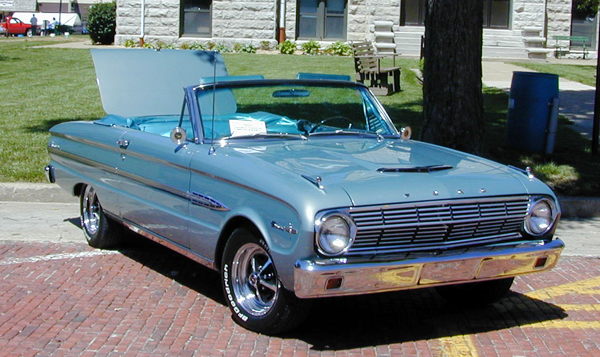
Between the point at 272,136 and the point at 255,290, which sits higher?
the point at 272,136

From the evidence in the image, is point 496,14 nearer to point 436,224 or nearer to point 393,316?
point 393,316

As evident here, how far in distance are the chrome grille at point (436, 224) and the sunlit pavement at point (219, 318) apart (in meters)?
0.64

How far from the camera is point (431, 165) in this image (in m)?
5.18

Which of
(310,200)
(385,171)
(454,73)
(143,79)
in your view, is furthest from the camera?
(454,73)

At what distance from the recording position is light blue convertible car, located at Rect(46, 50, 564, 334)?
448cm

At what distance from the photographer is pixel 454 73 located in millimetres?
9055

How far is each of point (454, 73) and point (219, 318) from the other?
4.83 metres

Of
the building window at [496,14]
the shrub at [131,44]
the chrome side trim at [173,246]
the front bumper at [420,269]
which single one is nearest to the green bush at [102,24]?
the shrub at [131,44]

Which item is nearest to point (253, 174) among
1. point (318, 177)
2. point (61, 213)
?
point (318, 177)

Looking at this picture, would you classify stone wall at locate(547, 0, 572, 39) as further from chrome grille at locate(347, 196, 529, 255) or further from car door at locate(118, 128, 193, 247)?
chrome grille at locate(347, 196, 529, 255)

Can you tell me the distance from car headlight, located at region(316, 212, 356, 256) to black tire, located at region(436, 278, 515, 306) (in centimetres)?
149

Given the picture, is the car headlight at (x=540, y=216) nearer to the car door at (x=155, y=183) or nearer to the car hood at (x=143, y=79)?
the car door at (x=155, y=183)

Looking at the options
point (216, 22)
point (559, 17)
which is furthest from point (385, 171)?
point (559, 17)

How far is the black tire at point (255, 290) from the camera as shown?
4.75 meters
